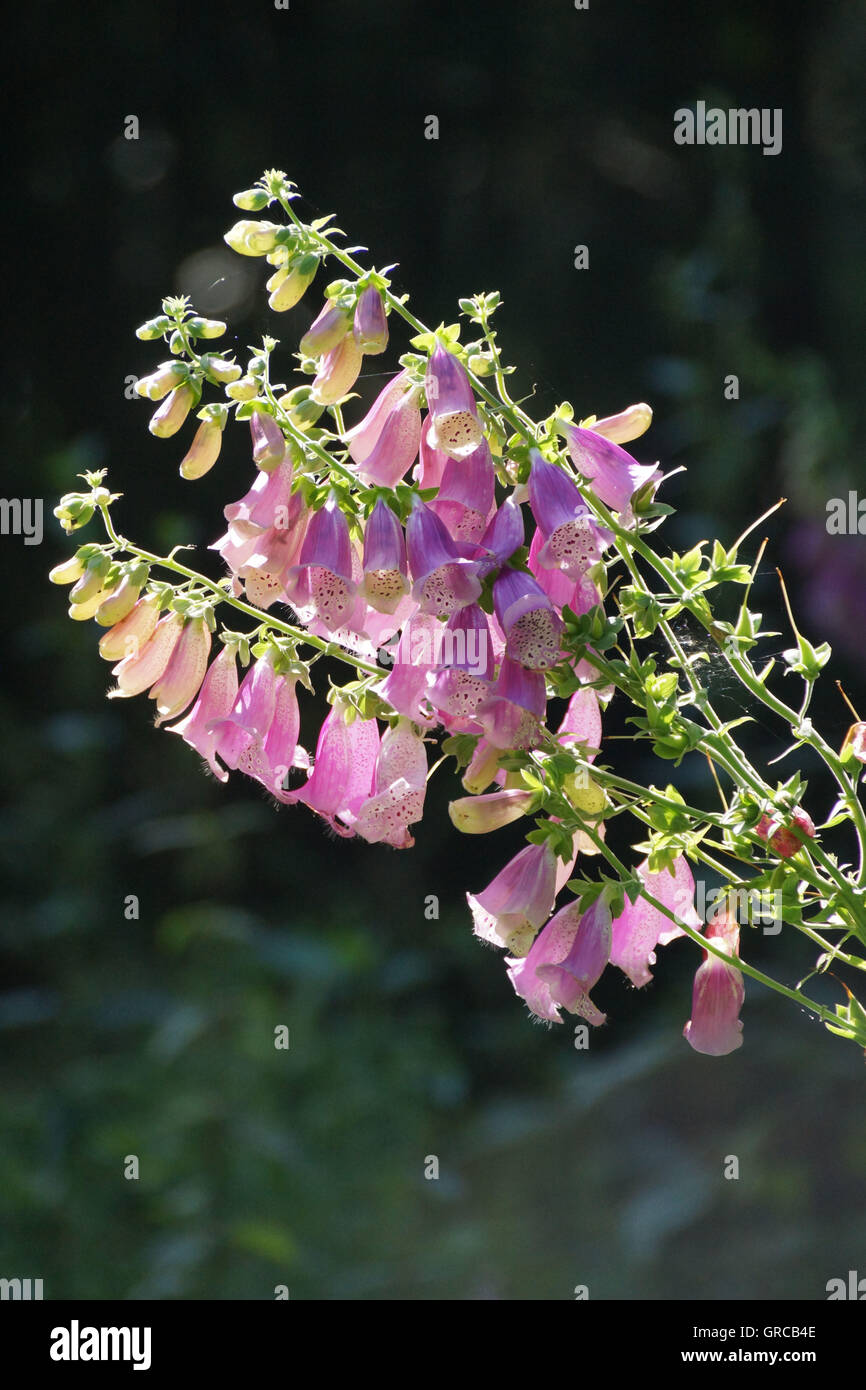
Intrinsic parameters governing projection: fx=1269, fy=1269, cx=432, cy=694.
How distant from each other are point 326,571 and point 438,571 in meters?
0.03

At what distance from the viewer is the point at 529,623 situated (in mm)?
311

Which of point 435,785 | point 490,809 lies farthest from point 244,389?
point 435,785

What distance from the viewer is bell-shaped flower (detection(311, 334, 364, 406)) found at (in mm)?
338

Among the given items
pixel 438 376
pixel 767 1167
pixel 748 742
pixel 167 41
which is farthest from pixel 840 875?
pixel 167 41

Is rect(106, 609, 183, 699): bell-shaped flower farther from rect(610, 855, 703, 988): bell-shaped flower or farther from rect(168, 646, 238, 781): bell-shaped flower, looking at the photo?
rect(610, 855, 703, 988): bell-shaped flower

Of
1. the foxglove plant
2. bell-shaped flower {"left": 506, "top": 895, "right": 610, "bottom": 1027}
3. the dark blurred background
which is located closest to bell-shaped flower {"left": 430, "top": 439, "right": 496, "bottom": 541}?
the foxglove plant

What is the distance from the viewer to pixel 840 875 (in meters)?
0.34

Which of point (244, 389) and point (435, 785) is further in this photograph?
point (435, 785)

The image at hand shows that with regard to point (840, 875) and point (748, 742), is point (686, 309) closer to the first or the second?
point (748, 742)

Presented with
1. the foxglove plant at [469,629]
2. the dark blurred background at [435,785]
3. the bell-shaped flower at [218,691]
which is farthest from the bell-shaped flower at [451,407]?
the dark blurred background at [435,785]

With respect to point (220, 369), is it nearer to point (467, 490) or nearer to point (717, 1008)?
point (467, 490)

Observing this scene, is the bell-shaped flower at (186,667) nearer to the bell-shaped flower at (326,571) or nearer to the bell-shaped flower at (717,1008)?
the bell-shaped flower at (326,571)

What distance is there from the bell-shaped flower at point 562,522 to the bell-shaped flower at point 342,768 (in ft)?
0.26
